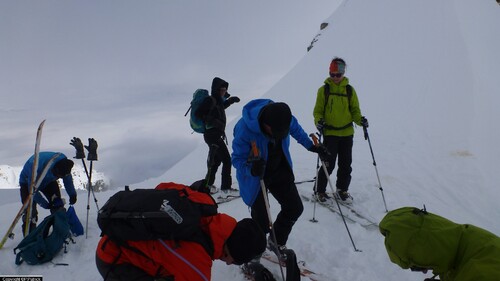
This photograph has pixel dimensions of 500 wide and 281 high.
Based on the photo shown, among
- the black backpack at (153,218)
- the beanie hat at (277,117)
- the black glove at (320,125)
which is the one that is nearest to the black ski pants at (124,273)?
the black backpack at (153,218)

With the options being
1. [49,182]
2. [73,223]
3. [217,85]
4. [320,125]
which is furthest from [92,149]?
[320,125]

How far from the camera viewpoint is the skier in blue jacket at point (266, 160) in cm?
368

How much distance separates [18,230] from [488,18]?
69.2ft

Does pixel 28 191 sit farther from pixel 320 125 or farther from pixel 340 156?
pixel 340 156

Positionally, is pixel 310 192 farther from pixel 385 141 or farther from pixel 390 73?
pixel 390 73

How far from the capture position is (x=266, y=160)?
4062 millimetres

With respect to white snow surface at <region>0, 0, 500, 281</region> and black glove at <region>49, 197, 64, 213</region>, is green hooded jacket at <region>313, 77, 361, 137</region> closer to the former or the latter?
white snow surface at <region>0, 0, 500, 281</region>

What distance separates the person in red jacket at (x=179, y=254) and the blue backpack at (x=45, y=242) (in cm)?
301

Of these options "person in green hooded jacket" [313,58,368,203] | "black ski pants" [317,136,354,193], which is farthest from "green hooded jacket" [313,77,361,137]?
"black ski pants" [317,136,354,193]

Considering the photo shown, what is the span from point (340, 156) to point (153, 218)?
14.7 ft

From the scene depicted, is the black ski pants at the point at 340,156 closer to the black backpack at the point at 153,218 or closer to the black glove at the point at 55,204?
the black backpack at the point at 153,218

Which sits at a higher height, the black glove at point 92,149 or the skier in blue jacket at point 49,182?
the black glove at point 92,149

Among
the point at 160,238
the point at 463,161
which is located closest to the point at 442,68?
the point at 463,161

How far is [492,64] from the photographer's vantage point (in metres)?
13.1
